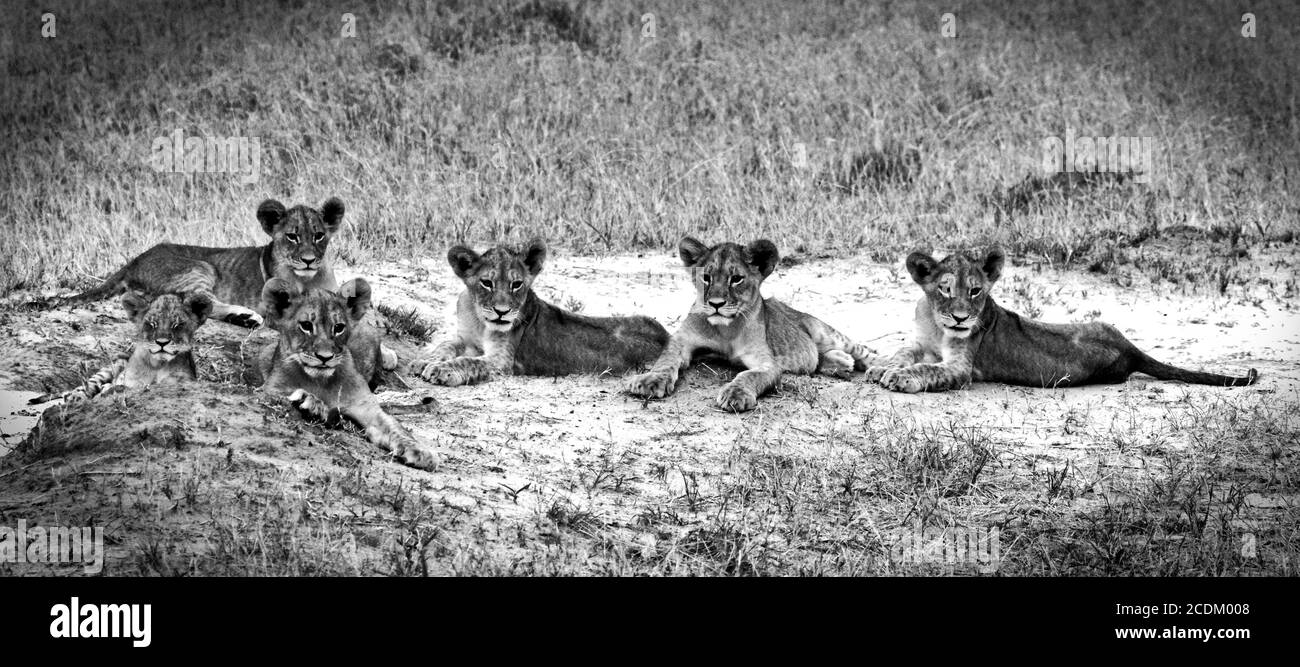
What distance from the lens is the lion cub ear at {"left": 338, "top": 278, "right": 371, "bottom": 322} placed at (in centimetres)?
907

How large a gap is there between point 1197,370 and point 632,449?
4264 mm

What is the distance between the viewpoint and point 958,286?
10.4 m

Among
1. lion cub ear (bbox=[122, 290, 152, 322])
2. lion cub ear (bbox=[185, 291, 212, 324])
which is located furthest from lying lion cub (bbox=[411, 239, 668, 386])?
lion cub ear (bbox=[122, 290, 152, 322])

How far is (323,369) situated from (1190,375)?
5.65 m

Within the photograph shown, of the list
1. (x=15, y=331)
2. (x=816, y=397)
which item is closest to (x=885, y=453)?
(x=816, y=397)

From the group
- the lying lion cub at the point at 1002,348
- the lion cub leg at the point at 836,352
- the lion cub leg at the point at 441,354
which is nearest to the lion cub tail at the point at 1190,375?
the lying lion cub at the point at 1002,348

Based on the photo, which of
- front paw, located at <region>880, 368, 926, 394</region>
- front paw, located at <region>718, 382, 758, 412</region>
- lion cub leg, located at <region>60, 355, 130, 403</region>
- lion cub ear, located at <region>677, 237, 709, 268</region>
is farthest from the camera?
lion cub ear, located at <region>677, 237, 709, 268</region>

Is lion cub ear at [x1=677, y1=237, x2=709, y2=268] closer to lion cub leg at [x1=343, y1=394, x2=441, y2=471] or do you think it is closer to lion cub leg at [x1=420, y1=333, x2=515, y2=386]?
lion cub leg at [x1=420, y1=333, x2=515, y2=386]

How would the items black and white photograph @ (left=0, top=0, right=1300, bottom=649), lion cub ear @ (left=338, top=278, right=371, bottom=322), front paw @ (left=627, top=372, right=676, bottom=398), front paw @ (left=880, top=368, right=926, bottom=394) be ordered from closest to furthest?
black and white photograph @ (left=0, top=0, right=1300, bottom=649) < lion cub ear @ (left=338, top=278, right=371, bottom=322) < front paw @ (left=627, top=372, right=676, bottom=398) < front paw @ (left=880, top=368, right=926, bottom=394)

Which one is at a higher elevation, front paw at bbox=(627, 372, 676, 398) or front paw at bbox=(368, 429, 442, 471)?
front paw at bbox=(368, 429, 442, 471)

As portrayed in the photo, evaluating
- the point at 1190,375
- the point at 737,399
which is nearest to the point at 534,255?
the point at 737,399

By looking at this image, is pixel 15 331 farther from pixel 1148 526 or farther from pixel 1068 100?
pixel 1068 100

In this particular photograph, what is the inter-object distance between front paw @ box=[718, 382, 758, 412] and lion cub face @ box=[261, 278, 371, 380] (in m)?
2.30

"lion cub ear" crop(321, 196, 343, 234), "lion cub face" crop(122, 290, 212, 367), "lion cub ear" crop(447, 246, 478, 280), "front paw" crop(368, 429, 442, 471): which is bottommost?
"front paw" crop(368, 429, 442, 471)
